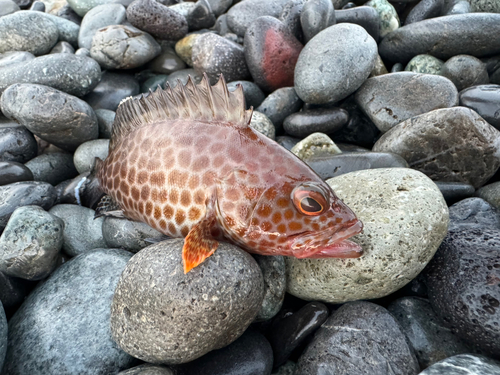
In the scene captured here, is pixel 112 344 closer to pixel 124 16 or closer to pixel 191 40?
pixel 191 40

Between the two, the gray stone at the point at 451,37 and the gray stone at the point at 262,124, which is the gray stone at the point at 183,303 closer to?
the gray stone at the point at 262,124

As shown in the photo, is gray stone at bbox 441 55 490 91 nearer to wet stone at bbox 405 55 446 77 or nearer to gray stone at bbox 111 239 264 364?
wet stone at bbox 405 55 446 77

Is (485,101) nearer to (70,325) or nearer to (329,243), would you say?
(329,243)

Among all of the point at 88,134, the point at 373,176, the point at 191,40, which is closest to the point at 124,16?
the point at 191,40

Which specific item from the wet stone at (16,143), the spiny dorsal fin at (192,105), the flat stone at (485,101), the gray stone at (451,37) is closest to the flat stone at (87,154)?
the wet stone at (16,143)

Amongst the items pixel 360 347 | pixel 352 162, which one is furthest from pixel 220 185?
pixel 352 162

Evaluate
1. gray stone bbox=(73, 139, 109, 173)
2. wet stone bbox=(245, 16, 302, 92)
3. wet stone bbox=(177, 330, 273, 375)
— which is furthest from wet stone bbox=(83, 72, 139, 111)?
wet stone bbox=(177, 330, 273, 375)
